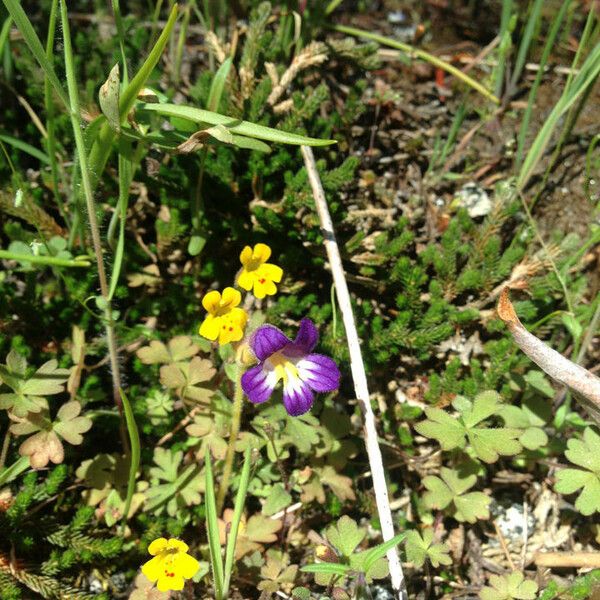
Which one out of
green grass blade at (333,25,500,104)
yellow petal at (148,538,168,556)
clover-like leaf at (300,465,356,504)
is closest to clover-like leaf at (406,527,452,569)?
clover-like leaf at (300,465,356,504)

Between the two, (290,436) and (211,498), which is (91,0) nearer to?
(290,436)

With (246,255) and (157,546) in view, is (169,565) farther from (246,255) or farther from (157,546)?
(246,255)

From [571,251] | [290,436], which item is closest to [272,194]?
[290,436]

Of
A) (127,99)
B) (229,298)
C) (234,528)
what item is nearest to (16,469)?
(234,528)

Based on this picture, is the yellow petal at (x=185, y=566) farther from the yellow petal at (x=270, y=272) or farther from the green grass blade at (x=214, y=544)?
the yellow petal at (x=270, y=272)

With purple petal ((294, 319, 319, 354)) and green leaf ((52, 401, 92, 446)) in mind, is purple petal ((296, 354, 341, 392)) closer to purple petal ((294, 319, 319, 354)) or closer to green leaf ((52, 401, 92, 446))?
purple petal ((294, 319, 319, 354))

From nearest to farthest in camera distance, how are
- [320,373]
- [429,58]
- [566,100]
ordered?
[320,373]
[566,100]
[429,58]

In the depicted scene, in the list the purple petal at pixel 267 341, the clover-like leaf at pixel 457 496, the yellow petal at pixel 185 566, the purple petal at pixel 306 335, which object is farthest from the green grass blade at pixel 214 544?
the clover-like leaf at pixel 457 496
